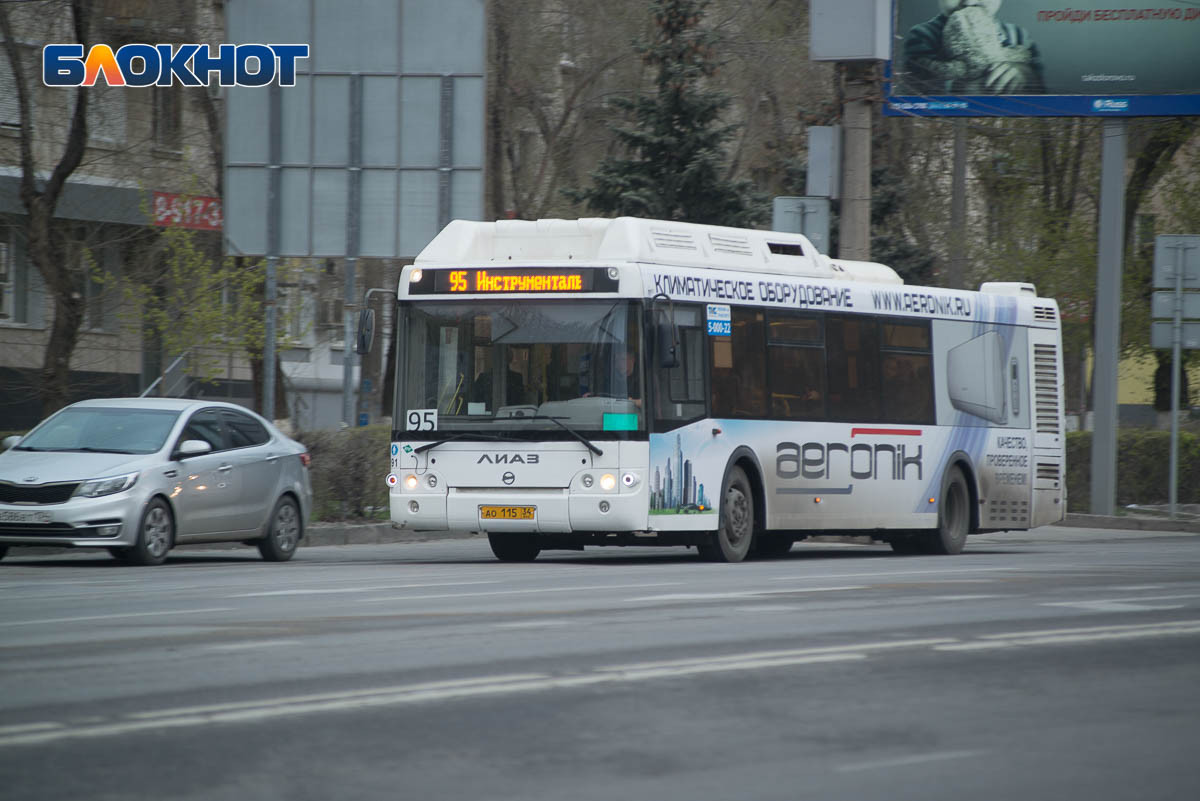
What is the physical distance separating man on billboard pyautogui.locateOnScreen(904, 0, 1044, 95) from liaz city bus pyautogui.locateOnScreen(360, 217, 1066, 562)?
937 centimetres

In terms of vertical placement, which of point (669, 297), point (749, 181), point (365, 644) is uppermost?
point (749, 181)

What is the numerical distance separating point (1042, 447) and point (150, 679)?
16.9 meters

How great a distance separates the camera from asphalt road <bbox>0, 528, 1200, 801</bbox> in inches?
224

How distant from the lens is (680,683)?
25.0 feet

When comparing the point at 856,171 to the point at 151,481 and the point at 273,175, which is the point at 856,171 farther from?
the point at 151,481

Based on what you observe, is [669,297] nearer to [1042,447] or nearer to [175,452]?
[175,452]

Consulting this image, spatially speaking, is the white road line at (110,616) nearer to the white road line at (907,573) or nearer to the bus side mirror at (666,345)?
the white road line at (907,573)

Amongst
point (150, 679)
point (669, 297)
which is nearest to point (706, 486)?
point (669, 297)

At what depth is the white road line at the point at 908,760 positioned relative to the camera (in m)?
→ 5.87

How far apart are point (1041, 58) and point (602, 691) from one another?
76.9 feet

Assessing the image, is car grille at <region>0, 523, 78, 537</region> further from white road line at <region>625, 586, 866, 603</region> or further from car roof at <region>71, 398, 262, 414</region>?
white road line at <region>625, 586, 866, 603</region>

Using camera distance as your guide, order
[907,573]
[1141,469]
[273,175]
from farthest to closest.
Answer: [1141,469], [273,175], [907,573]

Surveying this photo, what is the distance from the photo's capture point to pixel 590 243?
1752cm

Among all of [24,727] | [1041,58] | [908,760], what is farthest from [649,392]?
[1041,58]
